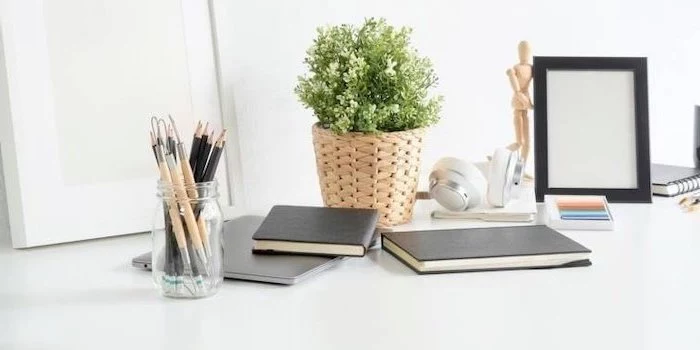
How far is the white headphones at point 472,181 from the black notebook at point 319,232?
6.5 inches

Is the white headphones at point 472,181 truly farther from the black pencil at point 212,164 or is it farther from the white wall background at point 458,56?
the black pencil at point 212,164

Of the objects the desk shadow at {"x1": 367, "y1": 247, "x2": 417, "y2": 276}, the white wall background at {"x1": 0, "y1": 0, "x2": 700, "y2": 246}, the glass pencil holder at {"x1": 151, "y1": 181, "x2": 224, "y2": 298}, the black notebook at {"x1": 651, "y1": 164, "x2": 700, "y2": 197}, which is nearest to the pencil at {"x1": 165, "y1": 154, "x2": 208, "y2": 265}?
the glass pencil holder at {"x1": 151, "y1": 181, "x2": 224, "y2": 298}

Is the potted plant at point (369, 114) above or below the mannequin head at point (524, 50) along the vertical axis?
below

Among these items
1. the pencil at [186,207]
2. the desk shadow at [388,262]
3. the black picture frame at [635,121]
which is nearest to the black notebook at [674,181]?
the black picture frame at [635,121]

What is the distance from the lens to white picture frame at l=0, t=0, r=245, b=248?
1.43 meters

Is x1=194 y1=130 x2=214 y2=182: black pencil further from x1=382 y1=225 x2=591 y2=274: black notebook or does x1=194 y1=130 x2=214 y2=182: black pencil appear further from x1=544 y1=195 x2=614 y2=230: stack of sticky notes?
x1=544 y1=195 x2=614 y2=230: stack of sticky notes

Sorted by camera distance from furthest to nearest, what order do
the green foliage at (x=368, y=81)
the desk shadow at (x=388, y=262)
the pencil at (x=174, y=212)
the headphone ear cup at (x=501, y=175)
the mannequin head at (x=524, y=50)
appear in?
the mannequin head at (x=524, y=50)
the headphone ear cup at (x=501, y=175)
the green foliage at (x=368, y=81)
the desk shadow at (x=388, y=262)
the pencil at (x=174, y=212)

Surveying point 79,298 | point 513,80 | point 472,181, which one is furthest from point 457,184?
point 79,298

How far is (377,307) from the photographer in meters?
1.17

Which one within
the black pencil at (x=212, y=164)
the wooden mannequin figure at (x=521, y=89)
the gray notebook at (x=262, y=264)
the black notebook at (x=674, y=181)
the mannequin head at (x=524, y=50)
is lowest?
the gray notebook at (x=262, y=264)

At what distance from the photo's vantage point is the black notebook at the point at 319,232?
4.26ft

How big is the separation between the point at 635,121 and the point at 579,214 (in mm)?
218

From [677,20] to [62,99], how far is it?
1227 millimetres

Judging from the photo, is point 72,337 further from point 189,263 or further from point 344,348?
point 344,348
